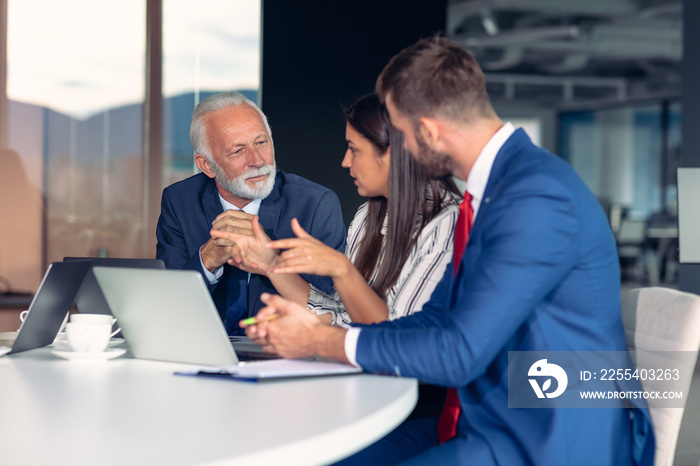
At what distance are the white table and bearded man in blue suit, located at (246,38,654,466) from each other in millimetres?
101

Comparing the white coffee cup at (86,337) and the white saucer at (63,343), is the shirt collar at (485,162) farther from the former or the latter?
the white saucer at (63,343)

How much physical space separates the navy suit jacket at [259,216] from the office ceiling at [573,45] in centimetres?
731

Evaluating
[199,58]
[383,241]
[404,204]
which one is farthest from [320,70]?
[404,204]

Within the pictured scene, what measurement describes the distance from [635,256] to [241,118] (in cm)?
1237

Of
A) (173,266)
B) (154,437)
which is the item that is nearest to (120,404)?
(154,437)

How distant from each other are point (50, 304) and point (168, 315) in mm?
358

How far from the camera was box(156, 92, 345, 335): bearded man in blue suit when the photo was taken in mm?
2656

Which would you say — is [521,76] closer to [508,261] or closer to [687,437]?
[687,437]

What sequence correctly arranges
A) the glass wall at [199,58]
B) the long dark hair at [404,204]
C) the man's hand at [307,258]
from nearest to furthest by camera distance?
the man's hand at [307,258] → the long dark hair at [404,204] → the glass wall at [199,58]

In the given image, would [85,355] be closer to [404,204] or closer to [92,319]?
[92,319]

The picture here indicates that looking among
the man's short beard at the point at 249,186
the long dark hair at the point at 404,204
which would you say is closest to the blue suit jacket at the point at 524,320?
the long dark hair at the point at 404,204

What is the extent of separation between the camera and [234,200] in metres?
2.84

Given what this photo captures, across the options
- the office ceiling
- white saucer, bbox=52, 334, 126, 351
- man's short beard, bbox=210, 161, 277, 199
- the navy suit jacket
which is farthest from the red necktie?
the office ceiling

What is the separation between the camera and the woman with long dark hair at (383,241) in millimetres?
1848
